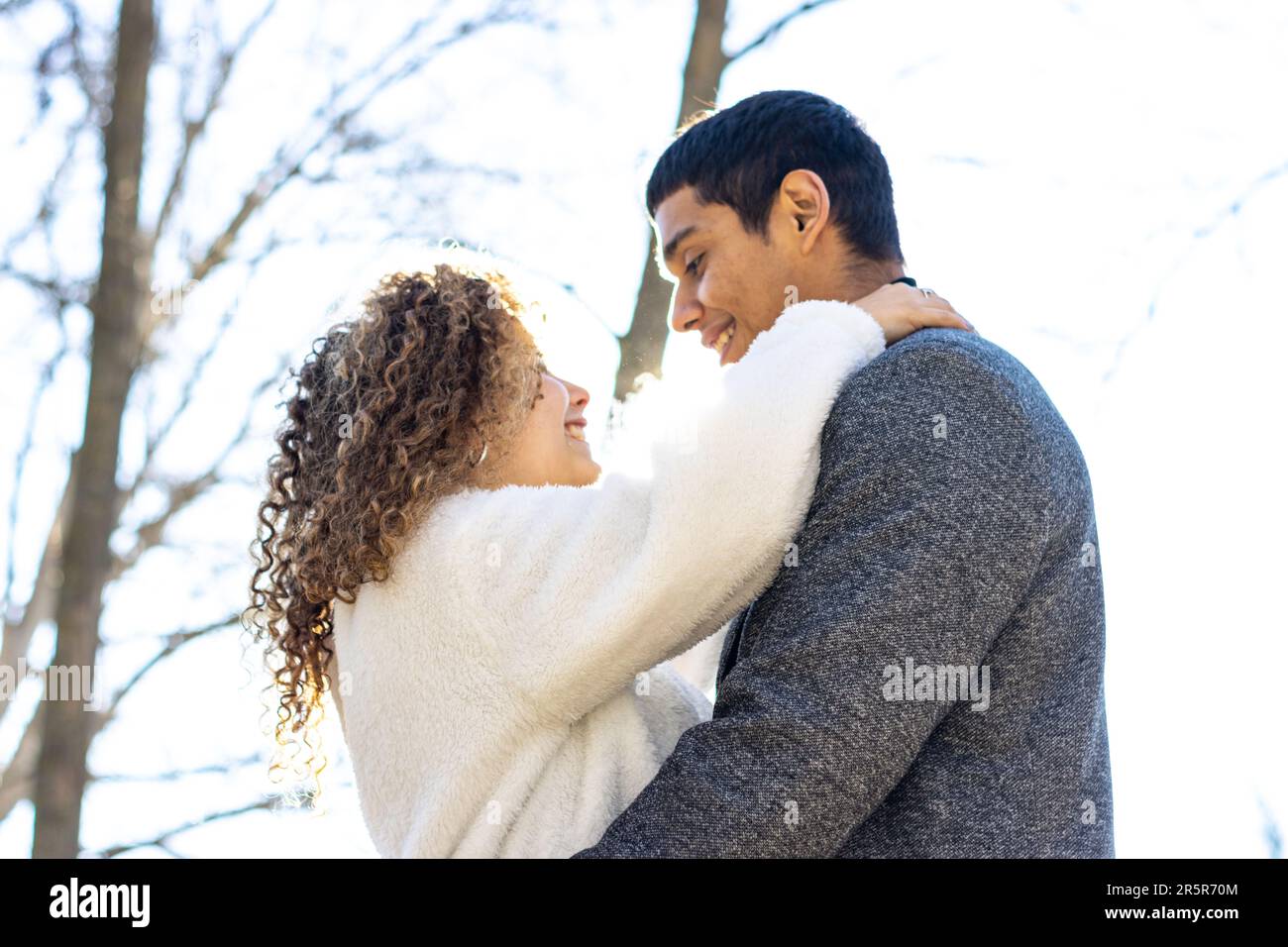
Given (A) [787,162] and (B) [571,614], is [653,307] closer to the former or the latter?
(A) [787,162]

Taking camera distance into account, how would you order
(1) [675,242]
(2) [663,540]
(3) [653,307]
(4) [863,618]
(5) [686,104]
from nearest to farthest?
(4) [863,618] < (2) [663,540] < (1) [675,242] < (3) [653,307] < (5) [686,104]

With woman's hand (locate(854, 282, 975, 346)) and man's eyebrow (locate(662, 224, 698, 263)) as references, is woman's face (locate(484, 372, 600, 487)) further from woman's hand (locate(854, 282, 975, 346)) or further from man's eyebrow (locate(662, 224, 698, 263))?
woman's hand (locate(854, 282, 975, 346))

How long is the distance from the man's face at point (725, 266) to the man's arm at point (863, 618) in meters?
0.62

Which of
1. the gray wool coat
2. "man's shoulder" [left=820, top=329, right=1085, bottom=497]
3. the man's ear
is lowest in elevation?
the gray wool coat

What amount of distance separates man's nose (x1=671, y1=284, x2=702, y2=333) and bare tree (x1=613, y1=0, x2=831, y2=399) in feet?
2.32

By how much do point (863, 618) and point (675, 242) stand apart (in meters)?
1.05

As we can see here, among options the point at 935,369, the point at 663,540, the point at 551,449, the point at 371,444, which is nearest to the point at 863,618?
the point at 663,540

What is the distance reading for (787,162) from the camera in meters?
2.61

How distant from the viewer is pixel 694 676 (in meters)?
2.80

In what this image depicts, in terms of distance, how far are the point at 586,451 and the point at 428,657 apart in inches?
21.9

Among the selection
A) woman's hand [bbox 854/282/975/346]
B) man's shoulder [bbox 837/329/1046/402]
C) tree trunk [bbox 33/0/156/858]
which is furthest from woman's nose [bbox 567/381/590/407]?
tree trunk [bbox 33/0/156/858]

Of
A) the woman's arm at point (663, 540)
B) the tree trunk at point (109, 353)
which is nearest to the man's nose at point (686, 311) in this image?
the woman's arm at point (663, 540)

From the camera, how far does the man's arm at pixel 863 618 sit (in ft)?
6.02

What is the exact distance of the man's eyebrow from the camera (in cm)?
266
